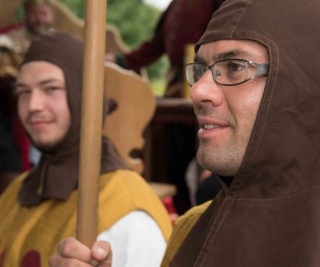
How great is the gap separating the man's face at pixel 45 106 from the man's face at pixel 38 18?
2371mm

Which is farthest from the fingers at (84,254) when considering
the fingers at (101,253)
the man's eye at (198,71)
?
the man's eye at (198,71)

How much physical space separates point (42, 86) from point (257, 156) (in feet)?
4.44

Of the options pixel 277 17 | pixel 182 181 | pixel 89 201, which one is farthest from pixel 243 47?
pixel 182 181

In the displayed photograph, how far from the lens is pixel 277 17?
72.7 inches

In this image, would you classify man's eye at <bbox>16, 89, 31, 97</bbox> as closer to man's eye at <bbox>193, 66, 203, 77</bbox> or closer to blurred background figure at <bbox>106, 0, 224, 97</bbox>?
man's eye at <bbox>193, 66, 203, 77</bbox>

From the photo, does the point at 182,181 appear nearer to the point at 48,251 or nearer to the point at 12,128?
the point at 12,128

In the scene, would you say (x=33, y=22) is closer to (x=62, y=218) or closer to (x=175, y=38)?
(x=175, y=38)

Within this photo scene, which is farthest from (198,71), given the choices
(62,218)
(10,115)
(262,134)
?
(10,115)

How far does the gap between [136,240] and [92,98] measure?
877mm

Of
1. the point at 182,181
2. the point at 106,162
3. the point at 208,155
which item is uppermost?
the point at 208,155

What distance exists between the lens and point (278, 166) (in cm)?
178

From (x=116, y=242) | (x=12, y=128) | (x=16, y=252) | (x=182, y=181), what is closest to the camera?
(x=116, y=242)

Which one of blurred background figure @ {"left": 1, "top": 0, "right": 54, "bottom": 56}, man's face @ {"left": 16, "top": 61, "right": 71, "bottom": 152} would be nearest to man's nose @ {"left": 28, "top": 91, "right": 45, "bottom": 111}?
man's face @ {"left": 16, "top": 61, "right": 71, "bottom": 152}

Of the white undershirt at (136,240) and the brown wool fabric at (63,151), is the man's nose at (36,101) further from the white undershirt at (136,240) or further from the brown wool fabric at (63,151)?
the white undershirt at (136,240)
